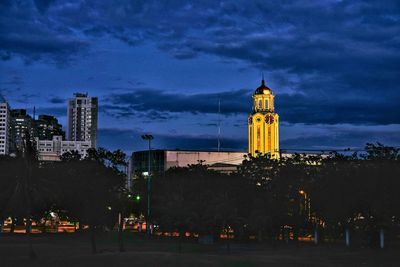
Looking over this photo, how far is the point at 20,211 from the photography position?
3423 inches

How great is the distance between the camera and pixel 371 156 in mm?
78812

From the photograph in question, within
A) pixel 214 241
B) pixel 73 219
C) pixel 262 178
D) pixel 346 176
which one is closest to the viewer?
pixel 346 176

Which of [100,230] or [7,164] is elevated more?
[7,164]

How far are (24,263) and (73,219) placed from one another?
5648cm

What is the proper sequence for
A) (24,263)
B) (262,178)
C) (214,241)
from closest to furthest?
(24,263) → (214,241) → (262,178)

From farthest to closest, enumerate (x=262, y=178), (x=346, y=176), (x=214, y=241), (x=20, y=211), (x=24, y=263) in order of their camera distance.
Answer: (x=262, y=178) < (x=20, y=211) < (x=214, y=241) < (x=346, y=176) < (x=24, y=263)

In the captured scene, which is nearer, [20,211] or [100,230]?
[20,211]

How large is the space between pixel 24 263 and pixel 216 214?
24.2 meters

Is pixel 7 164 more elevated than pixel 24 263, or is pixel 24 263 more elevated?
pixel 7 164

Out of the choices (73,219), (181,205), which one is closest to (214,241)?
(181,205)

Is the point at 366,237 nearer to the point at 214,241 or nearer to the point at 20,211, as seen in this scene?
the point at 214,241

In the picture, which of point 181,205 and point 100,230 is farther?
point 100,230

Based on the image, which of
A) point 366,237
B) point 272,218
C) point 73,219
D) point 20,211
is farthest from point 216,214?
point 73,219

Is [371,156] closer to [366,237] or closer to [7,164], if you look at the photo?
[366,237]
